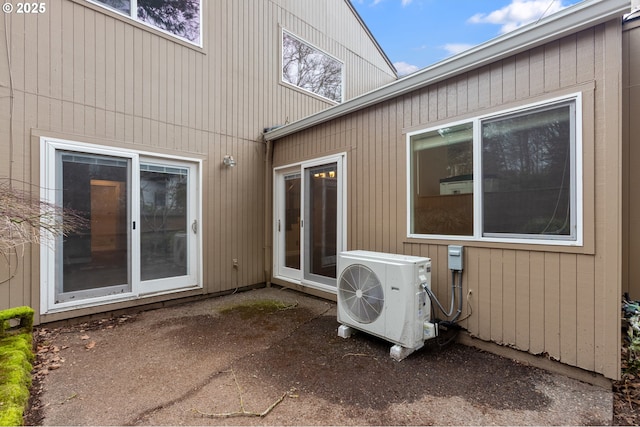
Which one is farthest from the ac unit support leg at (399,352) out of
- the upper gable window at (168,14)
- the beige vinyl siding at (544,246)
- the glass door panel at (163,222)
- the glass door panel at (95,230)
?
the upper gable window at (168,14)

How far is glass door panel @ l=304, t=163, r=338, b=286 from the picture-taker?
410 centimetres

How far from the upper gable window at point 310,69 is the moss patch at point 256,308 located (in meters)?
3.89

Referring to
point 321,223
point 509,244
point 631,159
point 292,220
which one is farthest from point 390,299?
point 292,220

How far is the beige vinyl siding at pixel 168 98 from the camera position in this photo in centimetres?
305

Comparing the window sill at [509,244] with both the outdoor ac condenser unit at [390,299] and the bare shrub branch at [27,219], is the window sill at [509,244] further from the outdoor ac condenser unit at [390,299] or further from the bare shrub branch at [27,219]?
the bare shrub branch at [27,219]

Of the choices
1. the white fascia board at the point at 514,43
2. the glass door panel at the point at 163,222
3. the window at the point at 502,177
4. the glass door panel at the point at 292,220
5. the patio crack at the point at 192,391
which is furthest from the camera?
the glass door panel at the point at 292,220

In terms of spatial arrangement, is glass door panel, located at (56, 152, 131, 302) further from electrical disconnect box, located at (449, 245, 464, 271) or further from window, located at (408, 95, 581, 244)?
electrical disconnect box, located at (449, 245, 464, 271)

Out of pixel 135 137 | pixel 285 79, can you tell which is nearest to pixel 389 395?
pixel 135 137

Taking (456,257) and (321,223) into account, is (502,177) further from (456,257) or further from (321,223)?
(321,223)

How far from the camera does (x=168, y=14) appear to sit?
4094 millimetres

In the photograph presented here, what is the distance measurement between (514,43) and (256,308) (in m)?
3.74

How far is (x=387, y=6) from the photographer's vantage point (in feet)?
28.8

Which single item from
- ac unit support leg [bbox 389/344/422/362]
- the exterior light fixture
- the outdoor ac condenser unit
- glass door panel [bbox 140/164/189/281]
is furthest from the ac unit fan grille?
the exterior light fixture

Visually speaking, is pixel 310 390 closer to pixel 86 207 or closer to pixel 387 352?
pixel 387 352
